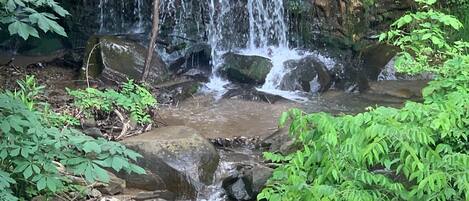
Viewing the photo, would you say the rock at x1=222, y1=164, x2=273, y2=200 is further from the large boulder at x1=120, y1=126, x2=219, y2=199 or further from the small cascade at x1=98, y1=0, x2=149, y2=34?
the small cascade at x1=98, y1=0, x2=149, y2=34

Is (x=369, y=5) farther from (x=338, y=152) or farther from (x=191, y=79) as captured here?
(x=338, y=152)

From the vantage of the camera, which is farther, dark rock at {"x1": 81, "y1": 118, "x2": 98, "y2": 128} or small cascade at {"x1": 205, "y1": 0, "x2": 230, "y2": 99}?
small cascade at {"x1": 205, "y1": 0, "x2": 230, "y2": 99}

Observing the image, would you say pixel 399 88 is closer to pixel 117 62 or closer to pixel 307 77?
pixel 307 77

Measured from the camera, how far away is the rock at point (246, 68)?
371 inches

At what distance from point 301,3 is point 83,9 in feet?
14.1

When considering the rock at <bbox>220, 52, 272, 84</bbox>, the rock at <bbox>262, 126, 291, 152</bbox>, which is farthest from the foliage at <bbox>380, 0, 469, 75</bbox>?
the rock at <bbox>220, 52, 272, 84</bbox>

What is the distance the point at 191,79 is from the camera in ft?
31.2

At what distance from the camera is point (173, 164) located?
533cm

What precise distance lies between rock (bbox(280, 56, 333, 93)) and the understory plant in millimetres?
5836

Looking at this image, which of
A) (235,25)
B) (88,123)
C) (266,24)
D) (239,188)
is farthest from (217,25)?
(239,188)

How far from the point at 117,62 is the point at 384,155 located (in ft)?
21.3

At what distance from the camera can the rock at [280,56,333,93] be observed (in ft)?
30.7

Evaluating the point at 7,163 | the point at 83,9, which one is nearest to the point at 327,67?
the point at 83,9

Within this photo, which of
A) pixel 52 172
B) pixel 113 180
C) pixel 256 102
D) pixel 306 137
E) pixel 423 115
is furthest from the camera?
pixel 256 102
